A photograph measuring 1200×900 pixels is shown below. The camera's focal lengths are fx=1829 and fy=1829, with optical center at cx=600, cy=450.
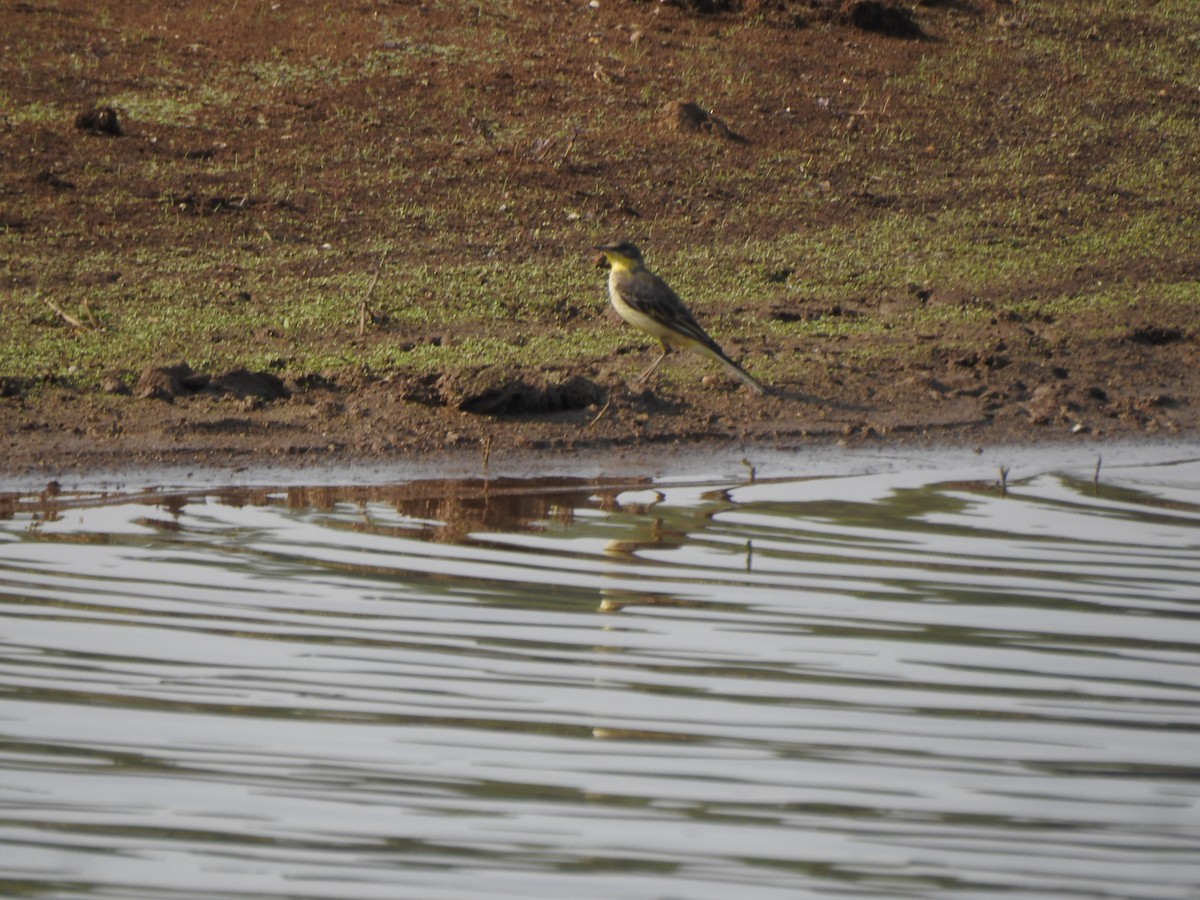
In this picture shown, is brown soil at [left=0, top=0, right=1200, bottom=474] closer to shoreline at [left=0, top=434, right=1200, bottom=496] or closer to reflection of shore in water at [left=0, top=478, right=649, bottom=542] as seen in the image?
shoreline at [left=0, top=434, right=1200, bottom=496]

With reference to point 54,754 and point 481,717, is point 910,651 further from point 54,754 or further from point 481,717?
point 54,754

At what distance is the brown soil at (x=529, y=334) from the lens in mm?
9336

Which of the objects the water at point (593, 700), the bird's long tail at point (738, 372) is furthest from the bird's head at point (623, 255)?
the water at point (593, 700)

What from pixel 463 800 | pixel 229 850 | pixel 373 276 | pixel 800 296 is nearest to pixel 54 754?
pixel 229 850

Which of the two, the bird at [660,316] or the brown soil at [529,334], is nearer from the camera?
the brown soil at [529,334]

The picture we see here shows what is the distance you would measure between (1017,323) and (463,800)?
8.19 metres

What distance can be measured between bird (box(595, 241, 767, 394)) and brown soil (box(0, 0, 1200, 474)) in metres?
0.19

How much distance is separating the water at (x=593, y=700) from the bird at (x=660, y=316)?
215 centimetres

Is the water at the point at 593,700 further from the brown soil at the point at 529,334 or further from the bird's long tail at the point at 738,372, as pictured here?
the bird's long tail at the point at 738,372

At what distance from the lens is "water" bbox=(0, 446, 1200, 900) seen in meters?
4.24

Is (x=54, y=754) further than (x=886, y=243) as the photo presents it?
No

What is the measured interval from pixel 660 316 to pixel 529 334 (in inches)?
47.9

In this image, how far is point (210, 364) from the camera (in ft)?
33.2

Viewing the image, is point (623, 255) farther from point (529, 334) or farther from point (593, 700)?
point (593, 700)
